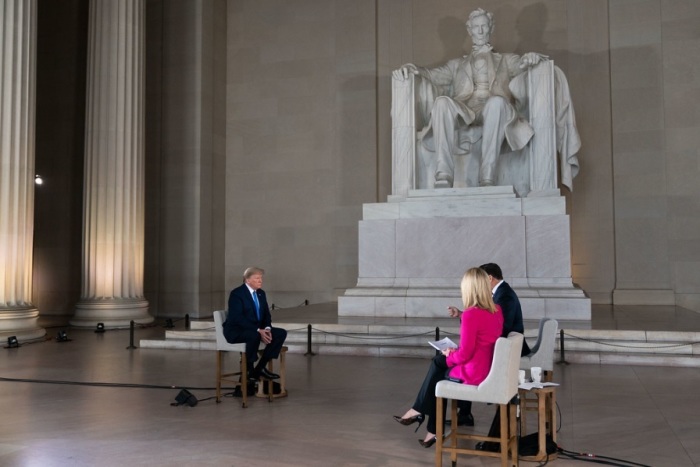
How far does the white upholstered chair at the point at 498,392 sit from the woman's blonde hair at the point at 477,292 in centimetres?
25

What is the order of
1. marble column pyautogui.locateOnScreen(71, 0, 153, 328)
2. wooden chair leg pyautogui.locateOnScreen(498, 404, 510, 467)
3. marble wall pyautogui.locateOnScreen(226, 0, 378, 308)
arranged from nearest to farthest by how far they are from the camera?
wooden chair leg pyautogui.locateOnScreen(498, 404, 510, 467) → marble column pyautogui.locateOnScreen(71, 0, 153, 328) → marble wall pyautogui.locateOnScreen(226, 0, 378, 308)

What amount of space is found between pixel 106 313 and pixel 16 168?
3099 mm

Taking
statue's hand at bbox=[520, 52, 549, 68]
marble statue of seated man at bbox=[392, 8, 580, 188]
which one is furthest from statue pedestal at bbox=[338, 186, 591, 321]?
statue's hand at bbox=[520, 52, 549, 68]

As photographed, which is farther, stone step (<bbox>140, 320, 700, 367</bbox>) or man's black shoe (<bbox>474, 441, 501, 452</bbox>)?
stone step (<bbox>140, 320, 700, 367</bbox>)

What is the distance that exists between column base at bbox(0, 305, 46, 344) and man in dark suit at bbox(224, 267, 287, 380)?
5212mm

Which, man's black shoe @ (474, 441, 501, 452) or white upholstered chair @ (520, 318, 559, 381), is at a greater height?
white upholstered chair @ (520, 318, 559, 381)

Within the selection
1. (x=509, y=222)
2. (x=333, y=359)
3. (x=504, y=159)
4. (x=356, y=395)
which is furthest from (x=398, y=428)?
(x=504, y=159)

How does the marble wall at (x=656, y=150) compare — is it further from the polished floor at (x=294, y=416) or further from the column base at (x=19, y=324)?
the column base at (x=19, y=324)

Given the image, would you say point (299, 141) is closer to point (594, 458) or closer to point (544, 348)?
point (544, 348)

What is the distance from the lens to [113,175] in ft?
39.6

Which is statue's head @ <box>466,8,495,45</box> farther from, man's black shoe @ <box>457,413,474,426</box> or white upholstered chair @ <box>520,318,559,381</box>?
man's black shoe @ <box>457,413,474,426</box>

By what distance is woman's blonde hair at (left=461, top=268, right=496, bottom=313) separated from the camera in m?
3.88

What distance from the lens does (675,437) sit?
4.31m

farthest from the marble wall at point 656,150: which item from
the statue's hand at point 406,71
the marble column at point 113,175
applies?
the marble column at point 113,175
